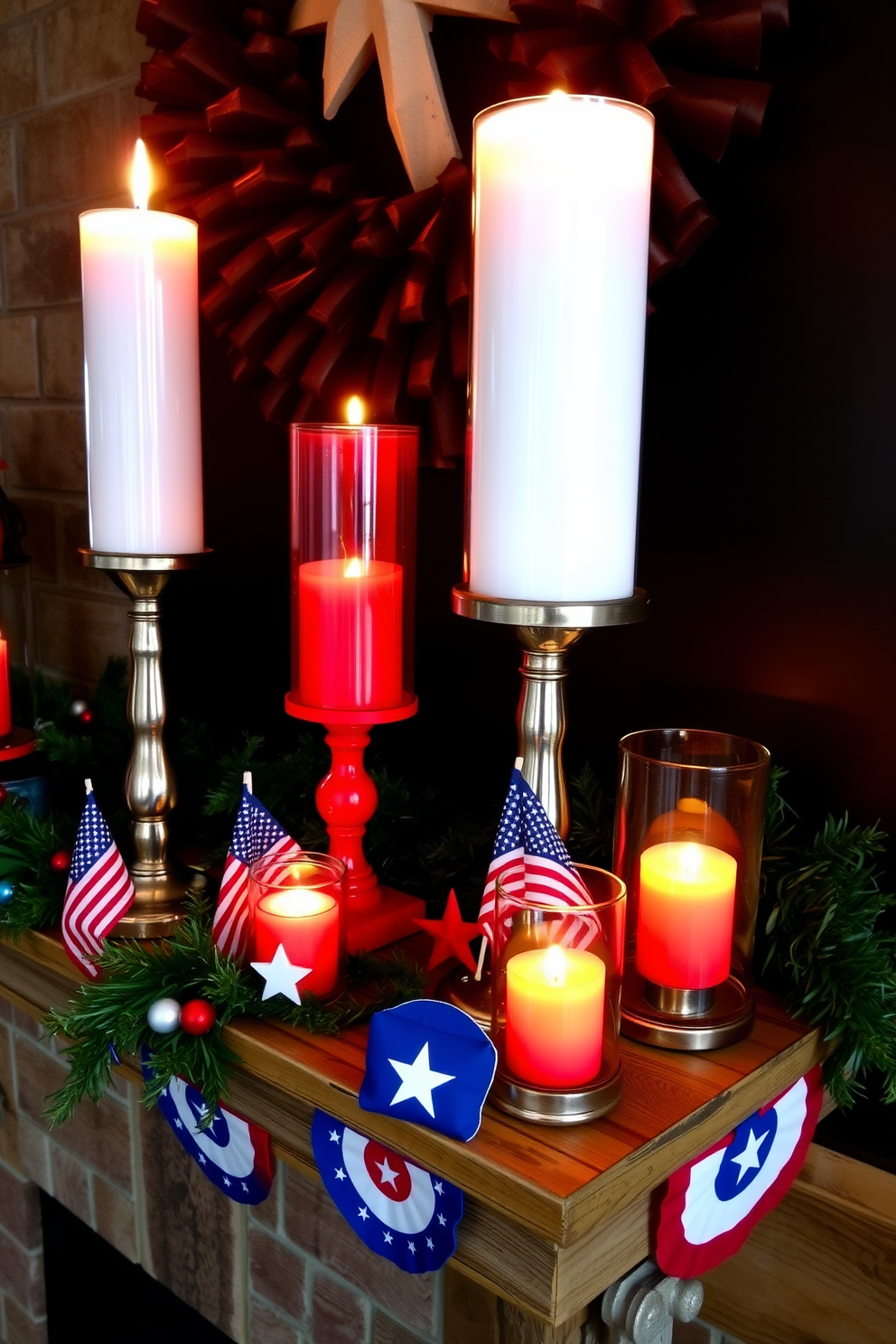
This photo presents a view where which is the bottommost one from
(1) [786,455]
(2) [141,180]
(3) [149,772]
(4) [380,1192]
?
(4) [380,1192]

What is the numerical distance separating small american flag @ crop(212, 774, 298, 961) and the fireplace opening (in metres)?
0.94

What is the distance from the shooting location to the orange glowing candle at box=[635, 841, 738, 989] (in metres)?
0.66

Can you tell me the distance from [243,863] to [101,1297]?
1.20 metres

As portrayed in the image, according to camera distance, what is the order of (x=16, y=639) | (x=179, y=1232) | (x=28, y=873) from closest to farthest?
(x=28, y=873)
(x=16, y=639)
(x=179, y=1232)

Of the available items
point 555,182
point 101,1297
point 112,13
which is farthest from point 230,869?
point 101,1297

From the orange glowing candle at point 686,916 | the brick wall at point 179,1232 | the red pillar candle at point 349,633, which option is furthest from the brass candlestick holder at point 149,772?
the brick wall at point 179,1232

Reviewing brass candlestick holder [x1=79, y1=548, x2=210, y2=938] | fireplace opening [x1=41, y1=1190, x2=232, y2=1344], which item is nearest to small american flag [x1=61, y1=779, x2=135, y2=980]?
brass candlestick holder [x1=79, y1=548, x2=210, y2=938]

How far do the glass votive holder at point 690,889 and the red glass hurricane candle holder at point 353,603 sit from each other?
193mm

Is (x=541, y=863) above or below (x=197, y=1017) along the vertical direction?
above

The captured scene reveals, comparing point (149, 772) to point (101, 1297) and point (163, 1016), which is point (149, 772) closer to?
point (163, 1016)

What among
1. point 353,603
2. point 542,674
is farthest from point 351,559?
point 542,674

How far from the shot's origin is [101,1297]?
159 centimetres

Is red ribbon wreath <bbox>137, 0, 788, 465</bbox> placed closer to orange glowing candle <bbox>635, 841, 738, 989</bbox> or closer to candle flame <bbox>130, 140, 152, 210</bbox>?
candle flame <bbox>130, 140, 152, 210</bbox>

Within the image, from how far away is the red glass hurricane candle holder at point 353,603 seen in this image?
2.53 ft
